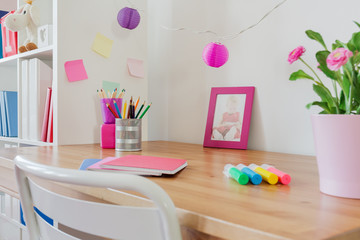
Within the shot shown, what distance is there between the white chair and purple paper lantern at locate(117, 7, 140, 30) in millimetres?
1088

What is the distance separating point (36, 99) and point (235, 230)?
1408 mm

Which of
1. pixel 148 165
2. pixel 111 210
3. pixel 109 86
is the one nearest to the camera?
pixel 111 210

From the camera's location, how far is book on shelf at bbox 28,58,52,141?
1.63m

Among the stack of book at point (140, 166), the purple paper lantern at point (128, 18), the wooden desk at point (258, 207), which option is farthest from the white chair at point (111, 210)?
the purple paper lantern at point (128, 18)

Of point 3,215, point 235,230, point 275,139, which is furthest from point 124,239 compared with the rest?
point 3,215

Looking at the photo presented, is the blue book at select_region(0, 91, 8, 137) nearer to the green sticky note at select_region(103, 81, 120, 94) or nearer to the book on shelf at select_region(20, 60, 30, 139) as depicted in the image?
the book on shelf at select_region(20, 60, 30, 139)

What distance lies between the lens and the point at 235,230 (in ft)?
1.52

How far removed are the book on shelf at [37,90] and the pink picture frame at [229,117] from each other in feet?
2.55

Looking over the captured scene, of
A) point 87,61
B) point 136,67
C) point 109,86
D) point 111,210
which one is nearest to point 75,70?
point 87,61

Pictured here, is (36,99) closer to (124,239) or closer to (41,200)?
(41,200)

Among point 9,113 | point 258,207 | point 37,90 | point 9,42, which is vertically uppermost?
point 9,42

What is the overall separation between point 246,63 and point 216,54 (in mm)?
145

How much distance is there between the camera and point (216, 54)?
52.8 inches

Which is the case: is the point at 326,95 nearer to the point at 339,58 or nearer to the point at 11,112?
the point at 339,58
